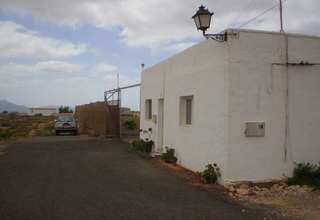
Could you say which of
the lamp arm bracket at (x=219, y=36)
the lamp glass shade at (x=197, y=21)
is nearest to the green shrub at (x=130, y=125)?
the lamp arm bracket at (x=219, y=36)

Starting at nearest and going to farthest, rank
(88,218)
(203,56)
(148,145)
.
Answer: (88,218), (203,56), (148,145)

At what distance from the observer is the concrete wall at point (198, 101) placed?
945 cm

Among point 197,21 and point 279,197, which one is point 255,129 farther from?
point 197,21

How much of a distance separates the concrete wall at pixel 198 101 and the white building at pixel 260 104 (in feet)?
0.09

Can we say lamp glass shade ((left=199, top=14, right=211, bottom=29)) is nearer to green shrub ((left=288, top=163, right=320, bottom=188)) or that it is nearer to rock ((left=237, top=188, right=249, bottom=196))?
rock ((left=237, top=188, right=249, bottom=196))

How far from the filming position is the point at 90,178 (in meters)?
10.2

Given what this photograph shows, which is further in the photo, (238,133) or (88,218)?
(238,133)

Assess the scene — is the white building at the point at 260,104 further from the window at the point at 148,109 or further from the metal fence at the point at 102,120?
the metal fence at the point at 102,120

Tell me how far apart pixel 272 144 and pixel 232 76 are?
201 cm

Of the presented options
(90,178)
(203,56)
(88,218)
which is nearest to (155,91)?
(203,56)

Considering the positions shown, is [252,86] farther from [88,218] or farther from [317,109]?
[88,218]

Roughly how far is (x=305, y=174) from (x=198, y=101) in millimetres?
3543

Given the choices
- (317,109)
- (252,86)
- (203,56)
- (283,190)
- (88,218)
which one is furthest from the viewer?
(203,56)

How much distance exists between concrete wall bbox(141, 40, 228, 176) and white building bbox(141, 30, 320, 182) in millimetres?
27
